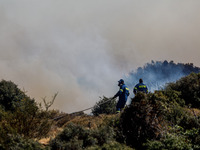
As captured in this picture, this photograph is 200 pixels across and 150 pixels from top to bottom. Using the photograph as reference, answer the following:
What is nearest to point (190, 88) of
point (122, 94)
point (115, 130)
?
point (122, 94)

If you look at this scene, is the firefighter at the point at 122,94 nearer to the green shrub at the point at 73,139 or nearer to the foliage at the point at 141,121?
the foliage at the point at 141,121

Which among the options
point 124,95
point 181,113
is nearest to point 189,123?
point 181,113

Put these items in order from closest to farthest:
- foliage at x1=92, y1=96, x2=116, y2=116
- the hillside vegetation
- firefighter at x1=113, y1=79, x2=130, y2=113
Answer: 1. the hillside vegetation
2. firefighter at x1=113, y1=79, x2=130, y2=113
3. foliage at x1=92, y1=96, x2=116, y2=116

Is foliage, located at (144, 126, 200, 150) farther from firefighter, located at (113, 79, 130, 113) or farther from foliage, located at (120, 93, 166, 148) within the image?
firefighter, located at (113, 79, 130, 113)

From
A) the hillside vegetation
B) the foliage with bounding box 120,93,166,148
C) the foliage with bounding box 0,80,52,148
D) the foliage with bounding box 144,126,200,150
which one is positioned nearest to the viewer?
the foliage with bounding box 0,80,52,148

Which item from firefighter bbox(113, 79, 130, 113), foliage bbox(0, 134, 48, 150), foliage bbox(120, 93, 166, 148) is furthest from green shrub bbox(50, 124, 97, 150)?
firefighter bbox(113, 79, 130, 113)

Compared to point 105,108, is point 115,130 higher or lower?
lower

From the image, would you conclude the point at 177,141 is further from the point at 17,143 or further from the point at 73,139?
the point at 17,143

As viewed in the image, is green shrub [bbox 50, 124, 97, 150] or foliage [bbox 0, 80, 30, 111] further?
foliage [bbox 0, 80, 30, 111]

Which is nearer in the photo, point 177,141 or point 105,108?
point 177,141

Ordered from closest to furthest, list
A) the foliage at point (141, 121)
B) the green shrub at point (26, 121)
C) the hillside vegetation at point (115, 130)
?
the hillside vegetation at point (115, 130)
the green shrub at point (26, 121)
the foliage at point (141, 121)

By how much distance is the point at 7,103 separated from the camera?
889 inches

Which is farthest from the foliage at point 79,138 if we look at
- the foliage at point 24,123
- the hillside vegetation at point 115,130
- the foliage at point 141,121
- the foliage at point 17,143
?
the foliage at point 141,121

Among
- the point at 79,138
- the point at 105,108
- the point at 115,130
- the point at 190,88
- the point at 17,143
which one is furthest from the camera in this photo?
the point at 105,108
